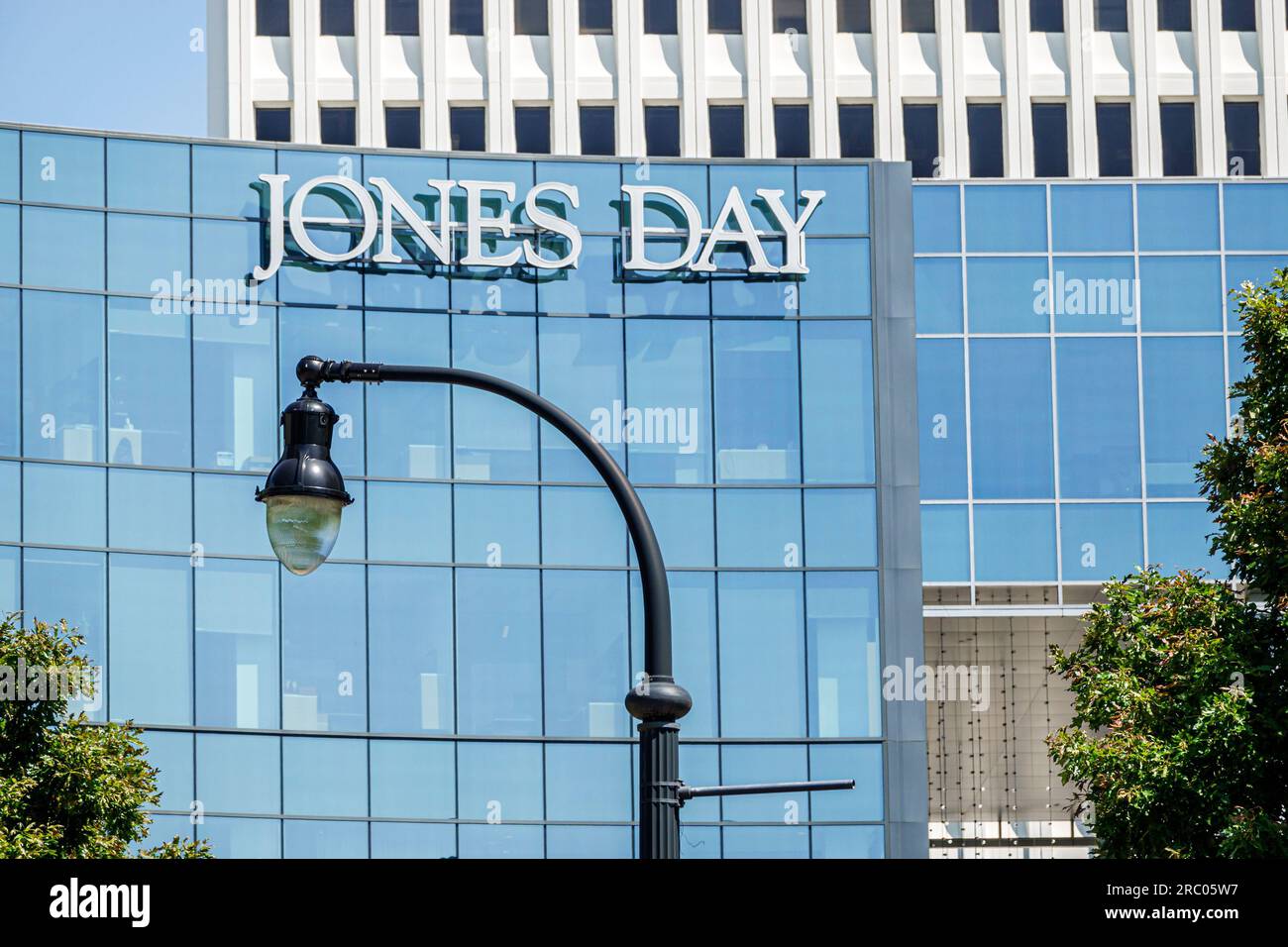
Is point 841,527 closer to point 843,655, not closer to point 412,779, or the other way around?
point 843,655

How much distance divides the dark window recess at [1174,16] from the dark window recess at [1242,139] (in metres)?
2.12

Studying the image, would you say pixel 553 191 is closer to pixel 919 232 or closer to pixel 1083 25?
pixel 919 232

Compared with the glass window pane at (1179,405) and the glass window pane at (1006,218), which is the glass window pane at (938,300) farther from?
the glass window pane at (1179,405)

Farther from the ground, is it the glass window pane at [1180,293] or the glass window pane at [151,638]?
the glass window pane at [1180,293]

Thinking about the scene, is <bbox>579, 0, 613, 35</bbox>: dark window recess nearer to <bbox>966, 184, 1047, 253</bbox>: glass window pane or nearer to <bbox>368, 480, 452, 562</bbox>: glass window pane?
<bbox>966, 184, 1047, 253</bbox>: glass window pane

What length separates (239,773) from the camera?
29953mm

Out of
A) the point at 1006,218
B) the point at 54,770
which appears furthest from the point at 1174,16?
the point at 54,770

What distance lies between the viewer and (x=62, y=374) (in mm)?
30562

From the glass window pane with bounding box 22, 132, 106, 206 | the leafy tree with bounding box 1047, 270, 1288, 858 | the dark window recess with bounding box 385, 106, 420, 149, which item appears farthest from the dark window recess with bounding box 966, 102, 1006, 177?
the leafy tree with bounding box 1047, 270, 1288, 858

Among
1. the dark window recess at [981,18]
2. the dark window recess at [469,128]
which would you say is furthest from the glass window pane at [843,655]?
the dark window recess at [981,18]

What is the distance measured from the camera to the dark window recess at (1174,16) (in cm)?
4428

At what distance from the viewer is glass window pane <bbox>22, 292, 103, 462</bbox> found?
3030cm
